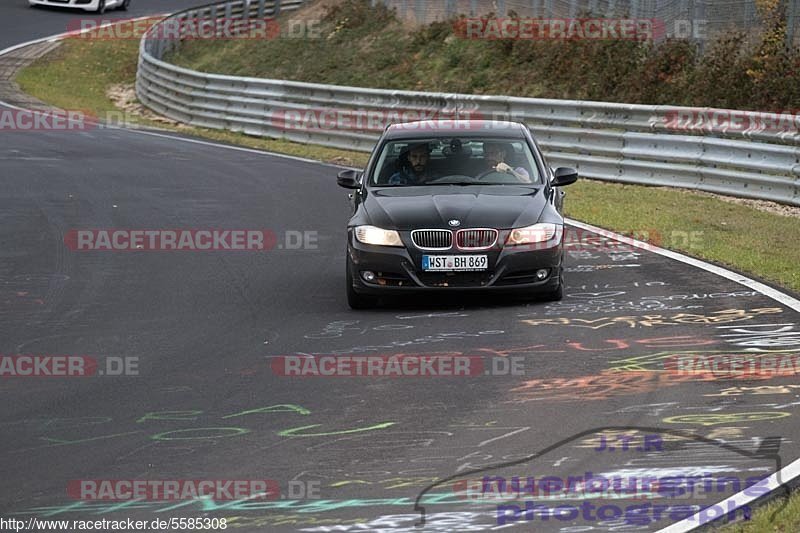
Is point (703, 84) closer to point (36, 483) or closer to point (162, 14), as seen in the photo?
point (36, 483)

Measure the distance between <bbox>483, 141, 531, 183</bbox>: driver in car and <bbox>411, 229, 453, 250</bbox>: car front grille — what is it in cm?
136

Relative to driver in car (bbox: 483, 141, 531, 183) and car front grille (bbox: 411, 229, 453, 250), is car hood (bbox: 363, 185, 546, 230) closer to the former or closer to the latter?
car front grille (bbox: 411, 229, 453, 250)

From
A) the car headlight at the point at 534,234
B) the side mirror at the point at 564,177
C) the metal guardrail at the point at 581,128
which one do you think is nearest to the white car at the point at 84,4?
the metal guardrail at the point at 581,128

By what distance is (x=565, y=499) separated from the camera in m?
6.35

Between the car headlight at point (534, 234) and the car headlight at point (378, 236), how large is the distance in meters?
0.92

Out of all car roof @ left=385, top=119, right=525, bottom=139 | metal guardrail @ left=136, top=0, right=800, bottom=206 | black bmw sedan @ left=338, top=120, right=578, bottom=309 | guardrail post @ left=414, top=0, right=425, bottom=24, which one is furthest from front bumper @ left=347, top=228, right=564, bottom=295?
guardrail post @ left=414, top=0, right=425, bottom=24

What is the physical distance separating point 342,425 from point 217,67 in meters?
34.5

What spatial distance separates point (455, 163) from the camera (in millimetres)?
12461

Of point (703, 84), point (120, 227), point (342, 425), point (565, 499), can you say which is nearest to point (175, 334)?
point (342, 425)

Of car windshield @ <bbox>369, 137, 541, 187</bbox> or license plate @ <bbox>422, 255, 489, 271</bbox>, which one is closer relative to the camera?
license plate @ <bbox>422, 255, 489, 271</bbox>

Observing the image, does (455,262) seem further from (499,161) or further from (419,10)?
(419,10)

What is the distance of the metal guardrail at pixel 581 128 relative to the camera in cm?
1856

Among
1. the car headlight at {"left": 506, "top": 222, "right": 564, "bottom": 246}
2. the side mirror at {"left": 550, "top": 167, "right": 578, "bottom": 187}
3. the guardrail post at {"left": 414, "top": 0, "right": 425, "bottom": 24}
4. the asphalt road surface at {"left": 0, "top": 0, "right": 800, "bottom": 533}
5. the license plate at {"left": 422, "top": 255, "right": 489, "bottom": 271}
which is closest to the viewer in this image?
the asphalt road surface at {"left": 0, "top": 0, "right": 800, "bottom": 533}

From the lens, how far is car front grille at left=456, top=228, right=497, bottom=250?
11227mm
